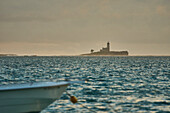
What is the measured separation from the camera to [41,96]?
2133 centimetres

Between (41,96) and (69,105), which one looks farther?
(69,105)

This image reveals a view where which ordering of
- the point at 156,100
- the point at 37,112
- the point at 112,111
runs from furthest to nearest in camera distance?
1. the point at 156,100
2. the point at 112,111
3. the point at 37,112

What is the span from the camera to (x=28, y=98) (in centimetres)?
2100

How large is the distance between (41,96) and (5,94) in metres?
2.50

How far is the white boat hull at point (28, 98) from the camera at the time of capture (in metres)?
20.6

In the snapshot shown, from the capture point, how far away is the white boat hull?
20.6 meters

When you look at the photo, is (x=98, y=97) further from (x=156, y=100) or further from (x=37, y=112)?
(x=37, y=112)

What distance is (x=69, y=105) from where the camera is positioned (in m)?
26.2

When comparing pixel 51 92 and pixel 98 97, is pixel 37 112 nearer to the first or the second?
pixel 51 92

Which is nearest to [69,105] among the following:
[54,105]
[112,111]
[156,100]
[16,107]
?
[54,105]

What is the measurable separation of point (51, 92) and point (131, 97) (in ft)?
37.5

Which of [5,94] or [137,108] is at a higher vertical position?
[5,94]

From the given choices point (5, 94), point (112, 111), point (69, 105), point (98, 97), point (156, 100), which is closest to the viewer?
point (5, 94)

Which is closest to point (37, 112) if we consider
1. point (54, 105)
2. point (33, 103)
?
point (33, 103)
